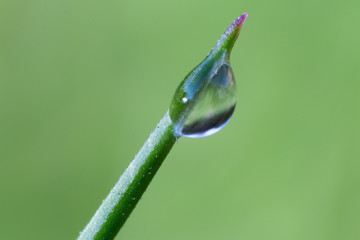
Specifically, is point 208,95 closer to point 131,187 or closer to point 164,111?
point 131,187

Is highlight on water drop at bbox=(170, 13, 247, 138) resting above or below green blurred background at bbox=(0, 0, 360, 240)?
below

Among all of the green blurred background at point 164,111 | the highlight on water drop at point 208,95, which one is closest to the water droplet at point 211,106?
the highlight on water drop at point 208,95

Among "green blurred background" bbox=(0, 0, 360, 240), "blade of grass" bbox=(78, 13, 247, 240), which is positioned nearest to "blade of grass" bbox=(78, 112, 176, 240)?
"blade of grass" bbox=(78, 13, 247, 240)

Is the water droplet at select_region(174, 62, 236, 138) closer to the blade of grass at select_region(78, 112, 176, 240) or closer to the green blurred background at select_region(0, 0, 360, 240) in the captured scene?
the blade of grass at select_region(78, 112, 176, 240)

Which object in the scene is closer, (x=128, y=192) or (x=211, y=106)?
(x=128, y=192)

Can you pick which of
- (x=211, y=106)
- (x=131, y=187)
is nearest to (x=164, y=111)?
(x=211, y=106)

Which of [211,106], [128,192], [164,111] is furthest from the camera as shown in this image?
[164,111]

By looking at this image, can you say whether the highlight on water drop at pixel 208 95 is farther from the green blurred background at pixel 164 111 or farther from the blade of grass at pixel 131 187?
the green blurred background at pixel 164 111
